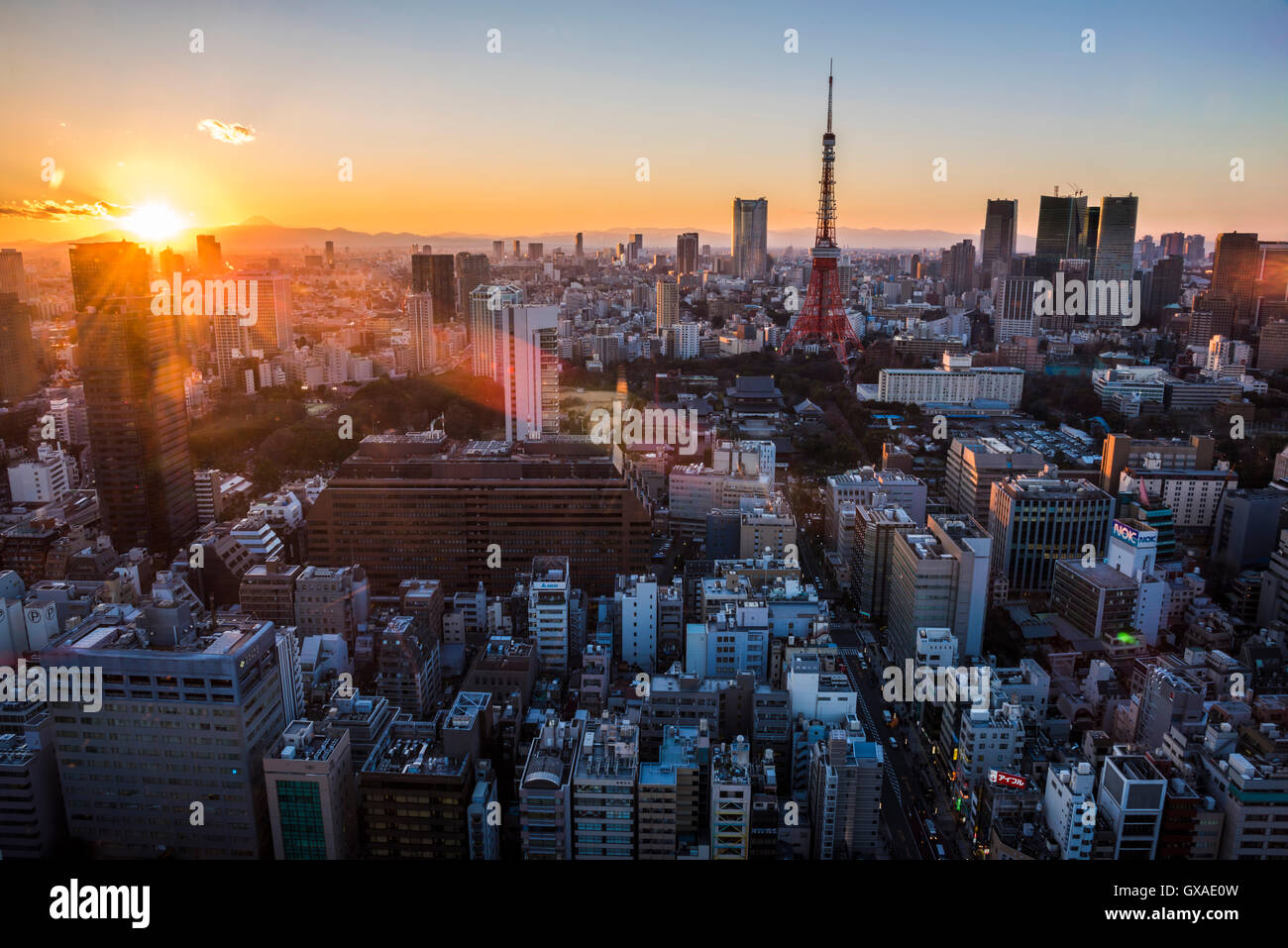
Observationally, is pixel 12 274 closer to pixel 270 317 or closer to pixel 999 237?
pixel 270 317

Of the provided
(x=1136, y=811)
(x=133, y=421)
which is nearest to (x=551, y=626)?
(x=1136, y=811)

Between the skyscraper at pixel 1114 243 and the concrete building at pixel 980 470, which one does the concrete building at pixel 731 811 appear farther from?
the skyscraper at pixel 1114 243

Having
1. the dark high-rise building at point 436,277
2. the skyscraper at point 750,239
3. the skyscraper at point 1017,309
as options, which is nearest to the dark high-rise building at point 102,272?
the dark high-rise building at point 436,277

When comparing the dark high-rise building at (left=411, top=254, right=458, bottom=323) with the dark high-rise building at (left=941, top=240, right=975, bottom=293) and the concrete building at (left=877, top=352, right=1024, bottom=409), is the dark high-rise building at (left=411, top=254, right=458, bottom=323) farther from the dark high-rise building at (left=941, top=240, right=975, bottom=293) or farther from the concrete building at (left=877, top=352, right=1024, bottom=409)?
the dark high-rise building at (left=941, top=240, right=975, bottom=293)

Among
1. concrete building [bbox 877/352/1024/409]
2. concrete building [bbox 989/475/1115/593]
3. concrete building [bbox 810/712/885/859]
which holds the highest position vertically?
concrete building [bbox 877/352/1024/409]

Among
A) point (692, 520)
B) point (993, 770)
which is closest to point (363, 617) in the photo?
point (692, 520)

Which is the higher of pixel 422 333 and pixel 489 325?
pixel 489 325

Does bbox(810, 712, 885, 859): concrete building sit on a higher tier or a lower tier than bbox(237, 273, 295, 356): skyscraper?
lower


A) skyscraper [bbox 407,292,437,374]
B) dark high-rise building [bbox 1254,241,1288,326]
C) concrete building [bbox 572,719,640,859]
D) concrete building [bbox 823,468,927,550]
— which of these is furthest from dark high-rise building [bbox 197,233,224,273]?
dark high-rise building [bbox 1254,241,1288,326]
